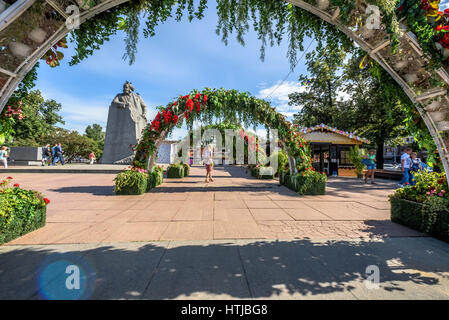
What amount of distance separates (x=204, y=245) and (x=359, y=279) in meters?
2.04

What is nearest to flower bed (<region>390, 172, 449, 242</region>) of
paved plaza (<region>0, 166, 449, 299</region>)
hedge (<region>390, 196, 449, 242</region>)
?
hedge (<region>390, 196, 449, 242</region>)

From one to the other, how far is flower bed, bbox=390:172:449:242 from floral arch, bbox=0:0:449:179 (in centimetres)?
129

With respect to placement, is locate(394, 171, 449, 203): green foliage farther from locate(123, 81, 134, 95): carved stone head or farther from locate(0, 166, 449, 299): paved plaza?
locate(123, 81, 134, 95): carved stone head

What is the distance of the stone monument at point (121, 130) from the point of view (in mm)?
20828

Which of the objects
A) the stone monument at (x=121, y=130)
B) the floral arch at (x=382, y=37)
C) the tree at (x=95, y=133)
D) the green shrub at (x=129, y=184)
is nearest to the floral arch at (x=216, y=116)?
the green shrub at (x=129, y=184)

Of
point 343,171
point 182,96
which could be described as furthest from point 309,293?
point 343,171

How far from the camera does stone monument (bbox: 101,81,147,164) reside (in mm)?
20828

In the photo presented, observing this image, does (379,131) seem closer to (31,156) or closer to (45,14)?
(45,14)

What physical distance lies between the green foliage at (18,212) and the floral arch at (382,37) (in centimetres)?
180

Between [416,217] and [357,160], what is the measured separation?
12.1m

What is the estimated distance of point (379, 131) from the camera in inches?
609

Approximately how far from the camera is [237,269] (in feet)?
7.90

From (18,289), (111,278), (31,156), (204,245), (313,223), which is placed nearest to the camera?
(18,289)

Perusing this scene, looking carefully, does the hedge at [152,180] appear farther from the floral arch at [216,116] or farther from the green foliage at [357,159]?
the green foliage at [357,159]
